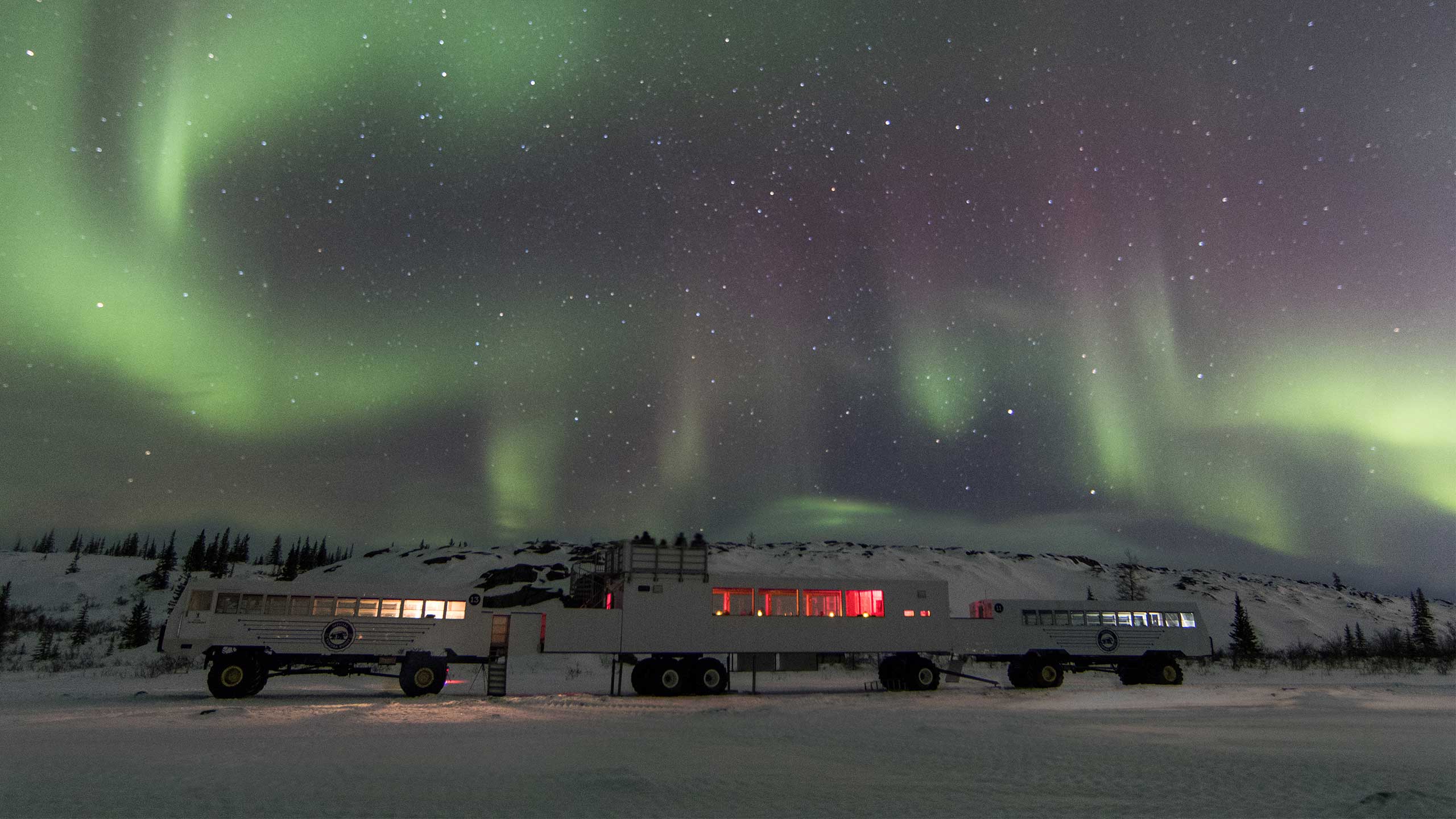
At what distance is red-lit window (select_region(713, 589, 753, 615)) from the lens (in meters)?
30.1

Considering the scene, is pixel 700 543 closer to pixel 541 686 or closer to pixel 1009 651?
pixel 541 686

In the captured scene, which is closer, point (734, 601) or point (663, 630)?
point (663, 630)

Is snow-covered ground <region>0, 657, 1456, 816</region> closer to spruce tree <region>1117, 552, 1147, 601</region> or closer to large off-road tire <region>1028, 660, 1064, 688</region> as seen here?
large off-road tire <region>1028, 660, 1064, 688</region>

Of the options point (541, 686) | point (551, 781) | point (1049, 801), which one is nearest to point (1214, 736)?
point (1049, 801)

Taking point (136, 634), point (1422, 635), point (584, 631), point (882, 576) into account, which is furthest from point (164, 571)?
point (1422, 635)

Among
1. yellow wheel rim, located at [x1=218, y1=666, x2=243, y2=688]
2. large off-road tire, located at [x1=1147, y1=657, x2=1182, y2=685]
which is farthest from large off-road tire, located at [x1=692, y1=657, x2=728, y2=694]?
large off-road tire, located at [x1=1147, y1=657, x2=1182, y2=685]

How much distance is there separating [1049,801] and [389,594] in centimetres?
2391

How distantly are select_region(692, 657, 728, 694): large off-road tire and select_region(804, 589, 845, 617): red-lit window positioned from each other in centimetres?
391

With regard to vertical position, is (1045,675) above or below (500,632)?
below

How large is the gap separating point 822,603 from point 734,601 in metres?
3.60

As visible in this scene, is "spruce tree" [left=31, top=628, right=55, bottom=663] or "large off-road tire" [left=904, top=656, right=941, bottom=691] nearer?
"large off-road tire" [left=904, top=656, right=941, bottom=691]

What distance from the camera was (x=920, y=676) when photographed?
31.4m

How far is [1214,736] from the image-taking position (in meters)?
16.9

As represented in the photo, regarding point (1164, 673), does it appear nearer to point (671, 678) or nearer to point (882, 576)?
point (671, 678)
